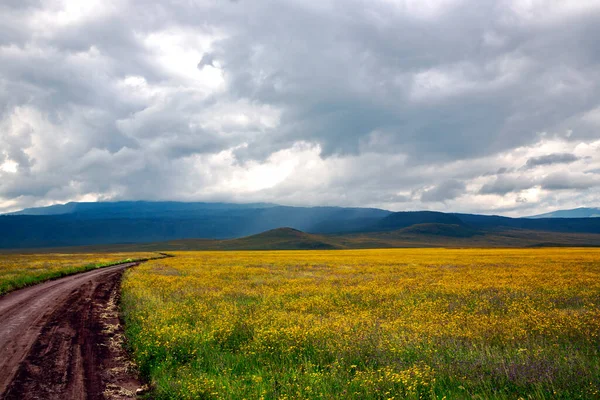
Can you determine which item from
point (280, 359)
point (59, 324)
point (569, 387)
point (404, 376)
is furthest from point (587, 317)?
point (59, 324)

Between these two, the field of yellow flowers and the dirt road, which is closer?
the field of yellow flowers

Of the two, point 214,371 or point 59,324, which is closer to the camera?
point 214,371

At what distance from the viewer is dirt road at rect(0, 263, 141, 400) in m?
8.80

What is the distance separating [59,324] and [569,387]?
1764 centimetres

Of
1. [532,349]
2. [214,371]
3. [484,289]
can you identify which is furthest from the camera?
[484,289]

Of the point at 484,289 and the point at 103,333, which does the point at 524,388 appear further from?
the point at 484,289

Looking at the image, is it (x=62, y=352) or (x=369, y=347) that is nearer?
(x=62, y=352)

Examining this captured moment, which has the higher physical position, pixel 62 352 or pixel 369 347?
pixel 62 352

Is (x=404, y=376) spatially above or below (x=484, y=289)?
above

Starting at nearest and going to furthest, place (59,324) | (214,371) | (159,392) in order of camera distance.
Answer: (159,392) → (214,371) → (59,324)

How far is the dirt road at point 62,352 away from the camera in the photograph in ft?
28.9

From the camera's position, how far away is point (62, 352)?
1151cm

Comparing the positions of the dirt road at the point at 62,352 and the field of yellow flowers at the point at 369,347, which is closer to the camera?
the field of yellow flowers at the point at 369,347

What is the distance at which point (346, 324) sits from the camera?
47.1 ft
